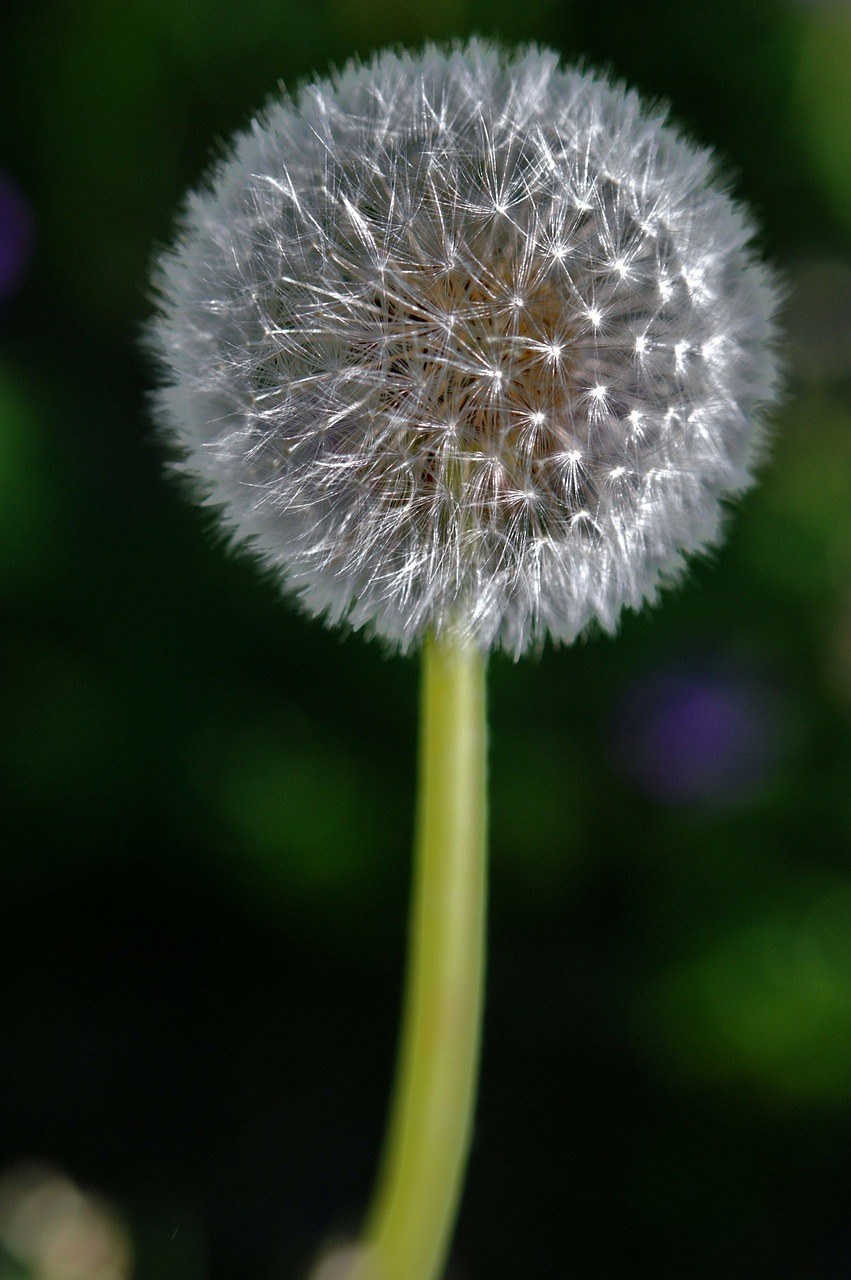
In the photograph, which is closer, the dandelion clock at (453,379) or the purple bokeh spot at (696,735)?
the dandelion clock at (453,379)

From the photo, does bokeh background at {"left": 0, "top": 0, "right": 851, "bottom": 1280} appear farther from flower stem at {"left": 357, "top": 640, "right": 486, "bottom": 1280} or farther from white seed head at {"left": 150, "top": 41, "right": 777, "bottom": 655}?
white seed head at {"left": 150, "top": 41, "right": 777, "bottom": 655}

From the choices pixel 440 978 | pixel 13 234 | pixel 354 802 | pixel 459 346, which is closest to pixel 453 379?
pixel 459 346

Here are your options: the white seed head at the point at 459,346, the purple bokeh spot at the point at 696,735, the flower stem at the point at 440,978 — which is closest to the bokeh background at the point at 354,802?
the purple bokeh spot at the point at 696,735

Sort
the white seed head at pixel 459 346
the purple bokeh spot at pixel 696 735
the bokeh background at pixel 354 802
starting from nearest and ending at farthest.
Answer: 1. the white seed head at pixel 459 346
2. the bokeh background at pixel 354 802
3. the purple bokeh spot at pixel 696 735

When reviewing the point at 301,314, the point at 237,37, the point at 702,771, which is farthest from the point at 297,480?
the point at 237,37

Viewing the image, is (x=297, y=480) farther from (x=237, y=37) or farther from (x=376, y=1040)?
(x=237, y=37)

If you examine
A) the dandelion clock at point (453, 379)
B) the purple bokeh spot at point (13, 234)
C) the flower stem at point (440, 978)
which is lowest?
the flower stem at point (440, 978)

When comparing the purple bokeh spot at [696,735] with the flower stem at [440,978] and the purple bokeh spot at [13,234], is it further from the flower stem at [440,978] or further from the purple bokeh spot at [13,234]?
the purple bokeh spot at [13,234]

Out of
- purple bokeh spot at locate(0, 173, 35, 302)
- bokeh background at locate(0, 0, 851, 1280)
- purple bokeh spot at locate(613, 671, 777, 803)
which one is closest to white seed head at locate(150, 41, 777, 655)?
bokeh background at locate(0, 0, 851, 1280)
